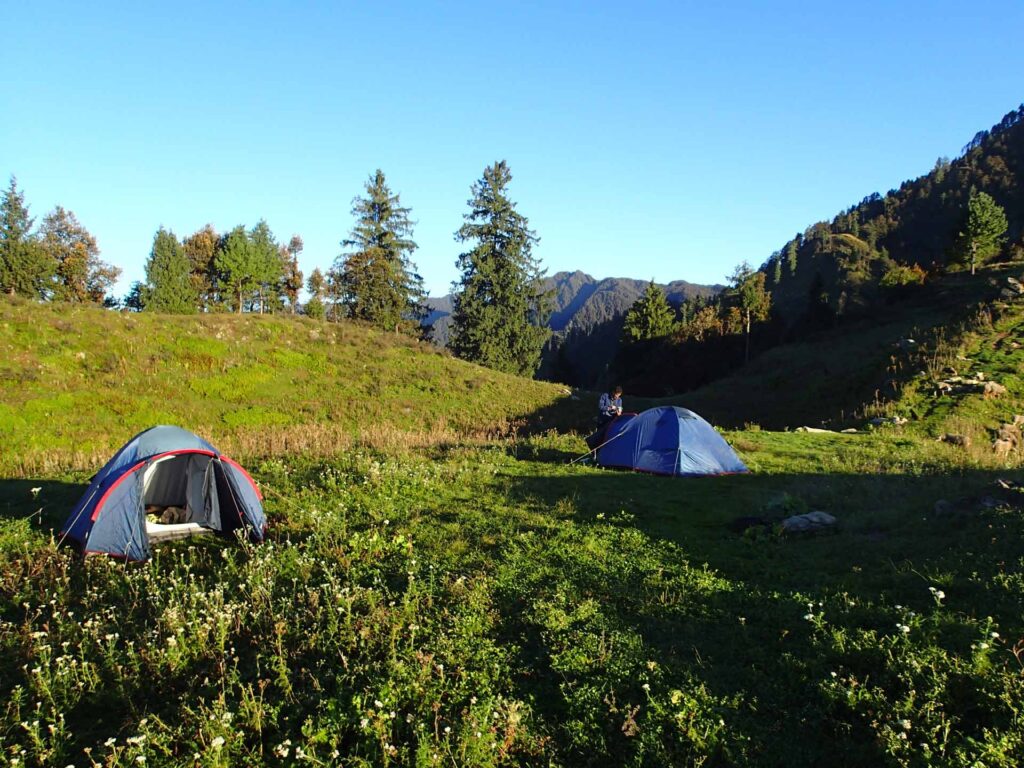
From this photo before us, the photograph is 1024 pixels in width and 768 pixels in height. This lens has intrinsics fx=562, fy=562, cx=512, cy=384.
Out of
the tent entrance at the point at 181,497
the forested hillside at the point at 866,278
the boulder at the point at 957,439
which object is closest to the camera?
the tent entrance at the point at 181,497

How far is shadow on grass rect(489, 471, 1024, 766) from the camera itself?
160 inches

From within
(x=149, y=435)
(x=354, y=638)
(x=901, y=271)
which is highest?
(x=901, y=271)

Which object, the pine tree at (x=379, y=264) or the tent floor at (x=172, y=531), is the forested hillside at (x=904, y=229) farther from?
the tent floor at (x=172, y=531)

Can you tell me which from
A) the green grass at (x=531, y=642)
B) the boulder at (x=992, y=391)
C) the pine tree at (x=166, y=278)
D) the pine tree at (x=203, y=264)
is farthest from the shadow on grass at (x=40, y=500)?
the pine tree at (x=203, y=264)

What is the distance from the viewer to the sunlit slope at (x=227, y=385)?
20594mm

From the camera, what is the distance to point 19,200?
46.5 meters

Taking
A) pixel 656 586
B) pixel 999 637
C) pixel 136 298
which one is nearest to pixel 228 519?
pixel 656 586

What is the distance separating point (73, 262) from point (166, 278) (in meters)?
10.3

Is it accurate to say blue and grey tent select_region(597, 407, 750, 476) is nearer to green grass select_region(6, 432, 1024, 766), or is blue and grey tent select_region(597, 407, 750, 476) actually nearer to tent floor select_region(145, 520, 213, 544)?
green grass select_region(6, 432, 1024, 766)

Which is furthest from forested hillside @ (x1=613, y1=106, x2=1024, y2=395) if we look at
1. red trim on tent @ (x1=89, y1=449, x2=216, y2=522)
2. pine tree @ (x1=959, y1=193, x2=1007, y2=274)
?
red trim on tent @ (x1=89, y1=449, x2=216, y2=522)

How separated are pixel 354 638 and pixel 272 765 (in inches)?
53.9

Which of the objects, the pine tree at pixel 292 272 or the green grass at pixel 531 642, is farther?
the pine tree at pixel 292 272

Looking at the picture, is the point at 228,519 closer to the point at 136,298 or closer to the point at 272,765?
the point at 272,765

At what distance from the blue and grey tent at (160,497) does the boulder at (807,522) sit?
7.55m
